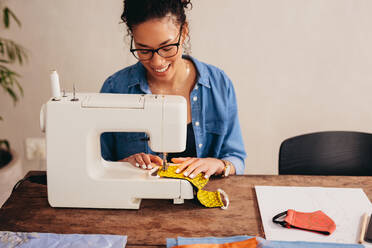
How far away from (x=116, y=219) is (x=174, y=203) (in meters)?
0.19

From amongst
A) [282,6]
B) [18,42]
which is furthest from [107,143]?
[282,6]

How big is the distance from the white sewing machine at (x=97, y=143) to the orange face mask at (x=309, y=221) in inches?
12.0

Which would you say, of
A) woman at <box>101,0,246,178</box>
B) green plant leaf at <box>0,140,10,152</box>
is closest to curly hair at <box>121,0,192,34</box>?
woman at <box>101,0,246,178</box>

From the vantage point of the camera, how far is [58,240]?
99cm

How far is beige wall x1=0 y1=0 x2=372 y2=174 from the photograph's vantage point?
2.13 m

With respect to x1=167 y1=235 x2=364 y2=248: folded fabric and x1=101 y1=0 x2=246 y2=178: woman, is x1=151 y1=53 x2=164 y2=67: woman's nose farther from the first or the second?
A: x1=167 y1=235 x2=364 y2=248: folded fabric

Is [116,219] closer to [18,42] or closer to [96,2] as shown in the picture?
[96,2]

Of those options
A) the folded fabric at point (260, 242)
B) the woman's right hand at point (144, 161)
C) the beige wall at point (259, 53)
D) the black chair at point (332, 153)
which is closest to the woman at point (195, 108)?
the woman's right hand at point (144, 161)

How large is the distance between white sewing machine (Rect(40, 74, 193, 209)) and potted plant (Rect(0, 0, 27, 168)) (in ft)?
4.07

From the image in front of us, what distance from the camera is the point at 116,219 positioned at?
1.10 metres

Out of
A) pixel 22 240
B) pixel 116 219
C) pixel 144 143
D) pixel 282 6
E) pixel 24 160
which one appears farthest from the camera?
pixel 24 160

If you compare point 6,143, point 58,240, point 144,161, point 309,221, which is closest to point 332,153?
point 309,221

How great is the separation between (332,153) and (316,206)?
0.58 metres

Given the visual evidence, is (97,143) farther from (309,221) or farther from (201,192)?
(309,221)
